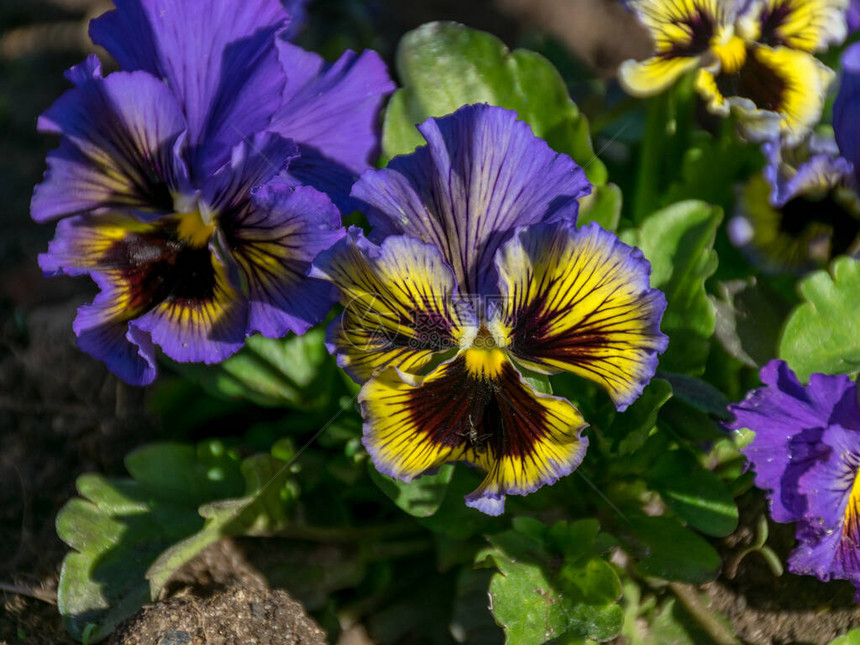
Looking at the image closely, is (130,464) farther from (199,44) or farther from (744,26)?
(744,26)

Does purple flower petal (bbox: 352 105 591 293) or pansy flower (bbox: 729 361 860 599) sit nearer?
purple flower petal (bbox: 352 105 591 293)

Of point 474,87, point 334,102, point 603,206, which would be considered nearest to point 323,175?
point 334,102

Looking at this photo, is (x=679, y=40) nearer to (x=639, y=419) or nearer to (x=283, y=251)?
(x=639, y=419)

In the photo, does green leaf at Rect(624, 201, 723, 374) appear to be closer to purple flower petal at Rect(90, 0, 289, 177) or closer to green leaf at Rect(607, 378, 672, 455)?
green leaf at Rect(607, 378, 672, 455)

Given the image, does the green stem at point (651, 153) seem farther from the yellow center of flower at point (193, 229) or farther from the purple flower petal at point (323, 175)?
the yellow center of flower at point (193, 229)

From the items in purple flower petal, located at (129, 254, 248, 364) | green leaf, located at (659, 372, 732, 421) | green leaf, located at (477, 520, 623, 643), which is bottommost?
green leaf, located at (477, 520, 623, 643)

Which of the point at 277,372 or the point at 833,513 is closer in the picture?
the point at 833,513

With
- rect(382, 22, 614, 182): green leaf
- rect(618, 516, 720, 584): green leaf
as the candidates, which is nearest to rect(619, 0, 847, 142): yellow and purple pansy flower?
rect(382, 22, 614, 182): green leaf

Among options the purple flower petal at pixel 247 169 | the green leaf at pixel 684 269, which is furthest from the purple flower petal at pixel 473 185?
the green leaf at pixel 684 269
